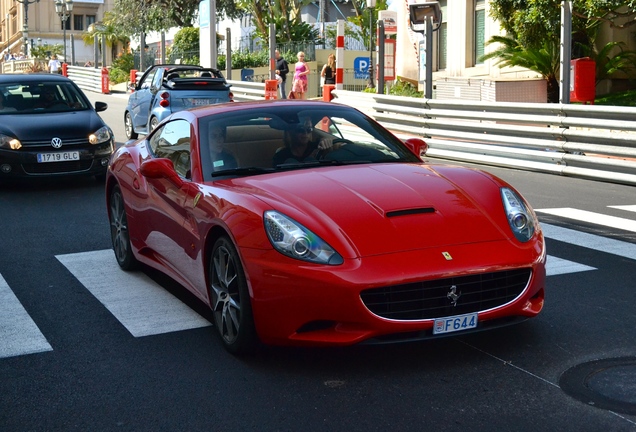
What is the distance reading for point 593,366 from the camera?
504cm

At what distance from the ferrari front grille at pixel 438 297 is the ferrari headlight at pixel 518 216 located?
0.32 meters

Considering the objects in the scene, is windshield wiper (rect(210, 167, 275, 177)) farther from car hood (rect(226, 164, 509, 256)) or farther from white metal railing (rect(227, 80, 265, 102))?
white metal railing (rect(227, 80, 265, 102))

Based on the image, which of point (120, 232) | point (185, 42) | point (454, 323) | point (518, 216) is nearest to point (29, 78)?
point (120, 232)

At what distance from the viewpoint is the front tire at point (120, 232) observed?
302 inches

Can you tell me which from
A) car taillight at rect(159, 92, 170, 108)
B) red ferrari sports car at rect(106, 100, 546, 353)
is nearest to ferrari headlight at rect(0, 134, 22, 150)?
red ferrari sports car at rect(106, 100, 546, 353)

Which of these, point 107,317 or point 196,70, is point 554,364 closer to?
point 107,317

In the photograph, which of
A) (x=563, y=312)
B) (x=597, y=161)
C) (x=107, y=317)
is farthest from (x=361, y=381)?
(x=597, y=161)

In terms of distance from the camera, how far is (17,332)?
240 inches

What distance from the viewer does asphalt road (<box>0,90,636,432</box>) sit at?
4430mm

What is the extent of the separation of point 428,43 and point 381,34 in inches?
98.6

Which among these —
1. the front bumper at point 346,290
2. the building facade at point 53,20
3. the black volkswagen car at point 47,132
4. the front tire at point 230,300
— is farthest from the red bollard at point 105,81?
the building facade at point 53,20

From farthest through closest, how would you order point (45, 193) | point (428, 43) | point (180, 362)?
point (428, 43) < point (45, 193) < point (180, 362)

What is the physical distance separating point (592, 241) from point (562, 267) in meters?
1.25

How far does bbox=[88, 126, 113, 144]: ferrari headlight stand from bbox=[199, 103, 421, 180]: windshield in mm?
7095
